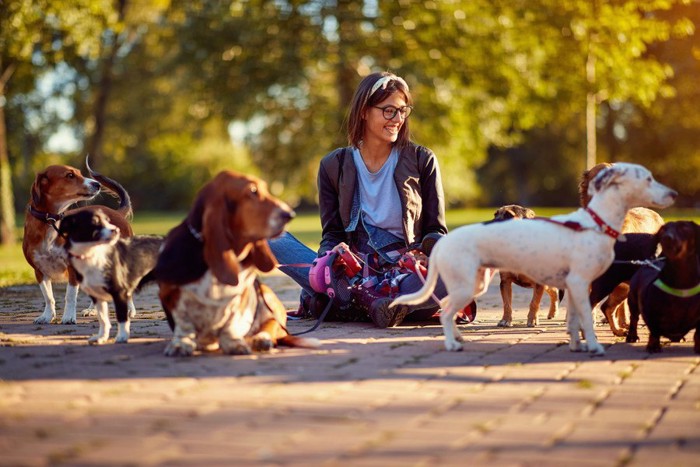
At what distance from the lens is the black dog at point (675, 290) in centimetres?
600

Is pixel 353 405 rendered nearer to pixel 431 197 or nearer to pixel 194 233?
pixel 194 233

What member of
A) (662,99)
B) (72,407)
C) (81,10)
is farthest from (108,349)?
(662,99)

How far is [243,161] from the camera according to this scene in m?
52.2

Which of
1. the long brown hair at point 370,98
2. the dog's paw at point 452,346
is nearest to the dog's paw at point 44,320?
the long brown hair at point 370,98

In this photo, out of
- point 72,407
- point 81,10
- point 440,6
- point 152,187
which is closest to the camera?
point 72,407

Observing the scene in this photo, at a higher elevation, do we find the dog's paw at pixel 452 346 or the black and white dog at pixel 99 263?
the black and white dog at pixel 99 263

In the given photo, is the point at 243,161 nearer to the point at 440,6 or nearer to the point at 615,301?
the point at 440,6

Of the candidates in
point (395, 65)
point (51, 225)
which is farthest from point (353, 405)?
point (395, 65)

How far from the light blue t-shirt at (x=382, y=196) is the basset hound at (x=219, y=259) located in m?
2.43

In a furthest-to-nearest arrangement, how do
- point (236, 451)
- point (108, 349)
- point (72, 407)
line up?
point (108, 349) → point (72, 407) → point (236, 451)

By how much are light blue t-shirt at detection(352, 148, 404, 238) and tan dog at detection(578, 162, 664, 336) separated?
1591mm

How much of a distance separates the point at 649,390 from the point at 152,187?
5627 centimetres

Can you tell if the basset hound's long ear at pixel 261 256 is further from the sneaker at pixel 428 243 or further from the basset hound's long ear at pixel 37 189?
the basset hound's long ear at pixel 37 189

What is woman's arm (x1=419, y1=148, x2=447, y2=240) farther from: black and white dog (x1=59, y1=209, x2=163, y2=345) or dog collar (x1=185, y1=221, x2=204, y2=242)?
dog collar (x1=185, y1=221, x2=204, y2=242)
